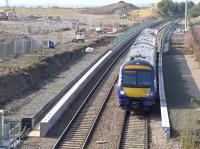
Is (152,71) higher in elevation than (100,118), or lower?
higher

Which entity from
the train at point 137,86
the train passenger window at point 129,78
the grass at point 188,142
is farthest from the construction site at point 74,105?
the train passenger window at point 129,78

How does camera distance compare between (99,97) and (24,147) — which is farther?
(99,97)

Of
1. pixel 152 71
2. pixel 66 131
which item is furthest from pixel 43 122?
pixel 152 71

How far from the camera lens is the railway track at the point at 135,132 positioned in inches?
739

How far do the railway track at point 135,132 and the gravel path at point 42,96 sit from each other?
4.06 metres

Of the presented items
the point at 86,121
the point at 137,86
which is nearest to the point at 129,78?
the point at 137,86

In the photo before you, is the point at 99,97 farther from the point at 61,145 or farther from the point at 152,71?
the point at 61,145

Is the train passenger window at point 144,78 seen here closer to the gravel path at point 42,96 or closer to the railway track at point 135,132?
the railway track at point 135,132

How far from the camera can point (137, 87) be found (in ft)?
75.6

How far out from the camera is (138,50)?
2789 centimetres

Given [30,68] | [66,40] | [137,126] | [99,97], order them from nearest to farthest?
[137,126]
[99,97]
[30,68]
[66,40]

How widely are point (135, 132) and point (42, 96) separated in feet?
23.9

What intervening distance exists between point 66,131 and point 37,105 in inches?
166

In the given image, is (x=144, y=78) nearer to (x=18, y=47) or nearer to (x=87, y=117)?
(x=87, y=117)
